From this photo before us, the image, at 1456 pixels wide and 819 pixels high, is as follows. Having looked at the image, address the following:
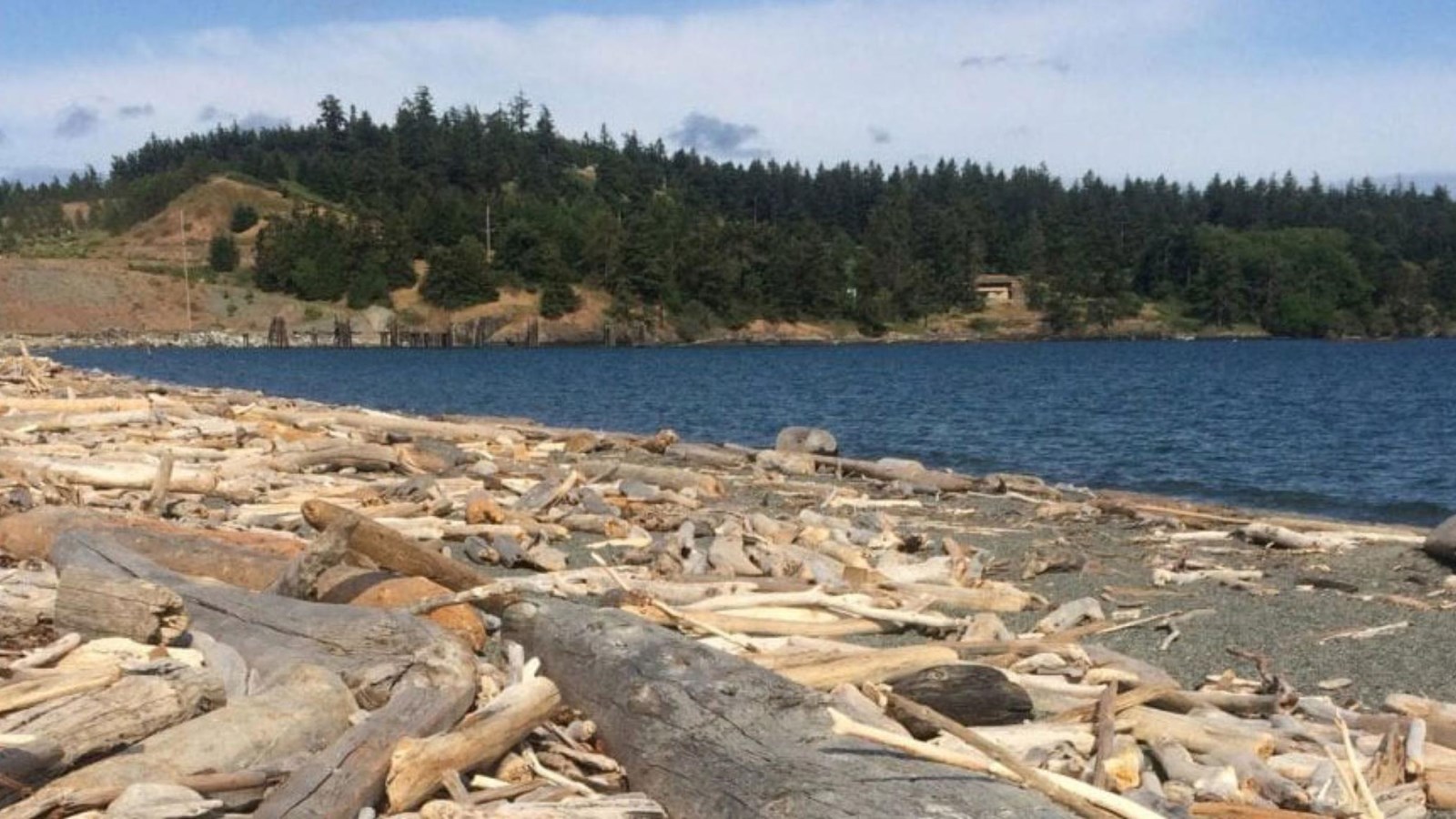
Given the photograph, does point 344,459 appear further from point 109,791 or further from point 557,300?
point 557,300

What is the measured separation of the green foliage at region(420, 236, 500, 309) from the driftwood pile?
117 m

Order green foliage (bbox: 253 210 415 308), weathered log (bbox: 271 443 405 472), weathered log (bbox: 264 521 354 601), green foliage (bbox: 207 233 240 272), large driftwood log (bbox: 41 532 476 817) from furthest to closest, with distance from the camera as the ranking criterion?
green foliage (bbox: 207 233 240 272)
green foliage (bbox: 253 210 415 308)
weathered log (bbox: 271 443 405 472)
weathered log (bbox: 264 521 354 601)
large driftwood log (bbox: 41 532 476 817)

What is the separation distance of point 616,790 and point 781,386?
59681 millimetres

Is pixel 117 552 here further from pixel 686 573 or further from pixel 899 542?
pixel 899 542

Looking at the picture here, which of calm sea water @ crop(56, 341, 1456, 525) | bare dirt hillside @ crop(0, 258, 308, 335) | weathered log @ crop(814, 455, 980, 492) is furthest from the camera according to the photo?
bare dirt hillside @ crop(0, 258, 308, 335)

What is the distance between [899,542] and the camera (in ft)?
46.3

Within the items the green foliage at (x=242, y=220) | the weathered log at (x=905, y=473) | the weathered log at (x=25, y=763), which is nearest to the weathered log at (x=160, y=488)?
the weathered log at (x=25, y=763)

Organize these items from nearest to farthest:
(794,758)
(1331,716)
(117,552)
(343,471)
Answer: (794,758)
(1331,716)
(117,552)
(343,471)

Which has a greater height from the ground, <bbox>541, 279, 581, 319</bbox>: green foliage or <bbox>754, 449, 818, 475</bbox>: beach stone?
<bbox>541, 279, 581, 319</bbox>: green foliage

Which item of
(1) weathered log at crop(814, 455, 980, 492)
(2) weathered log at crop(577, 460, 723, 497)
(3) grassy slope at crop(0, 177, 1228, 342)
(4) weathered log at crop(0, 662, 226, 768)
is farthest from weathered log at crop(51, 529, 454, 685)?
(3) grassy slope at crop(0, 177, 1228, 342)

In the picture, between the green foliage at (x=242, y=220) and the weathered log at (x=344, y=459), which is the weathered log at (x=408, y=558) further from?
the green foliage at (x=242, y=220)

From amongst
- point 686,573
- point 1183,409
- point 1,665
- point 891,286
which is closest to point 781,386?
point 1183,409

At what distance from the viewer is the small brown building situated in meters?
162

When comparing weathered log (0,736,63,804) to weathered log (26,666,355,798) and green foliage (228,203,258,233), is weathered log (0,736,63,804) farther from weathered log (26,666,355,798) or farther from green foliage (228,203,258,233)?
green foliage (228,203,258,233)
